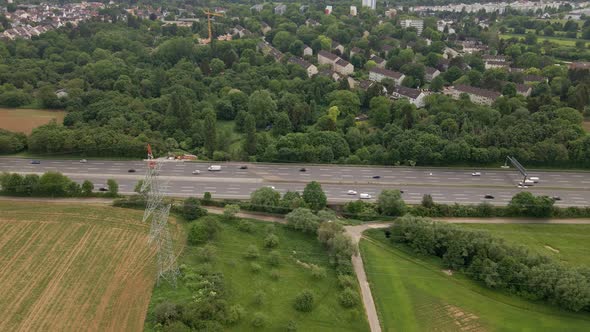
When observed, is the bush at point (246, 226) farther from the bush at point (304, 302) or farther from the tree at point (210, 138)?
the tree at point (210, 138)

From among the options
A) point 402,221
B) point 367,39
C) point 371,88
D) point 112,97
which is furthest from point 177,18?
point 402,221

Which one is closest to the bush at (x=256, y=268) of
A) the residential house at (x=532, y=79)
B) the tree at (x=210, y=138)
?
the tree at (x=210, y=138)

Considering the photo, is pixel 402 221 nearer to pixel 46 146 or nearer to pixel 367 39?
pixel 46 146

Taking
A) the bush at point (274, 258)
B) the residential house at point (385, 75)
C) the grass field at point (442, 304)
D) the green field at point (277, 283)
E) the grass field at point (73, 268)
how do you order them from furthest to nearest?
the residential house at point (385, 75) → the bush at point (274, 258) → the grass field at point (442, 304) → the green field at point (277, 283) → the grass field at point (73, 268)

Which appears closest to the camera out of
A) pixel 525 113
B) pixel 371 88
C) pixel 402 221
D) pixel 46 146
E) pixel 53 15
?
pixel 402 221

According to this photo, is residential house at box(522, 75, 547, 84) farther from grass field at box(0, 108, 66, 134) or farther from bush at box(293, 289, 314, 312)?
grass field at box(0, 108, 66, 134)

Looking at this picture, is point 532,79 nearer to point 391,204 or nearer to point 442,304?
point 391,204

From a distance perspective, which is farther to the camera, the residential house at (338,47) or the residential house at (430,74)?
the residential house at (338,47)

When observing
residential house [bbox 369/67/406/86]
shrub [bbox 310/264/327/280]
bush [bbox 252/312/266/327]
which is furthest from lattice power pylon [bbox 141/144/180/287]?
residential house [bbox 369/67/406/86]
